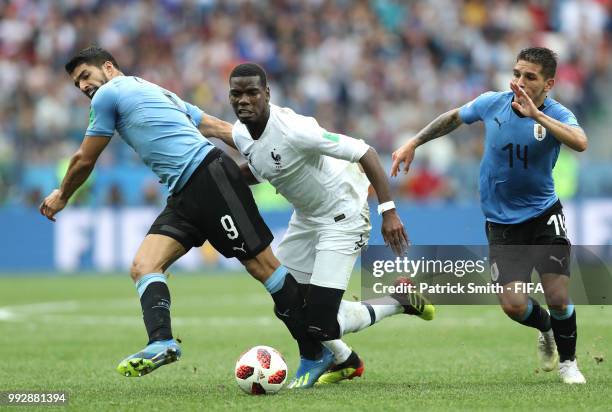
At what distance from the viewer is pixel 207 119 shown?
346 inches

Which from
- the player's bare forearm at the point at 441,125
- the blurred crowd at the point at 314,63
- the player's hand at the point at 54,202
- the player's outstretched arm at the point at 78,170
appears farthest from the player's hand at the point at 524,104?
the blurred crowd at the point at 314,63

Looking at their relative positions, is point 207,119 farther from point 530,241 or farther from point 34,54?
point 34,54

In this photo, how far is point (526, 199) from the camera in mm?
8328

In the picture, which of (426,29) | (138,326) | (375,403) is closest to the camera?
(375,403)

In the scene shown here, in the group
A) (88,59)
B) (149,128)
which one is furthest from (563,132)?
(88,59)

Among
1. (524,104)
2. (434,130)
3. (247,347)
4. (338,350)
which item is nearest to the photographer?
(524,104)

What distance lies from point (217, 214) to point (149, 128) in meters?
0.78

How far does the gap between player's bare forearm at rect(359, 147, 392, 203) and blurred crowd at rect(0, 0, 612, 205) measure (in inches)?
520

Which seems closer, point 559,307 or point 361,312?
point 559,307

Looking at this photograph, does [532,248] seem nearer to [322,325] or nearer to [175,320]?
[322,325]

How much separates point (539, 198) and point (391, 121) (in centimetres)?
1502

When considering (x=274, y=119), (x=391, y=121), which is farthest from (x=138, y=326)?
(x=391, y=121)

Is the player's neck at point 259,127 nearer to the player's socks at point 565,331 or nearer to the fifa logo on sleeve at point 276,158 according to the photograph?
the fifa logo on sleeve at point 276,158

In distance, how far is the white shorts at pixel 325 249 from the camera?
809 cm
